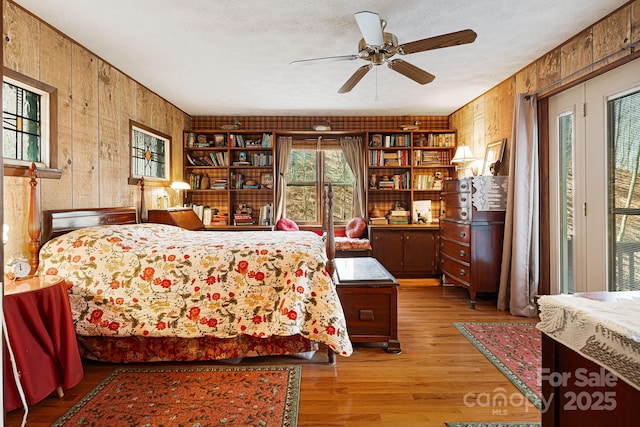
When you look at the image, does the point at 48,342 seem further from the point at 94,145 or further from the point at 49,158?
the point at 94,145

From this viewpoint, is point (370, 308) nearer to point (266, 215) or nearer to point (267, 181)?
point (266, 215)

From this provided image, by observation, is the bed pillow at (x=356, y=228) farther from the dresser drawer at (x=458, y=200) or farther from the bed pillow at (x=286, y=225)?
the dresser drawer at (x=458, y=200)

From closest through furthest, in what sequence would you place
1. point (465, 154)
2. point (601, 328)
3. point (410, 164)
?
point (601, 328) → point (465, 154) → point (410, 164)

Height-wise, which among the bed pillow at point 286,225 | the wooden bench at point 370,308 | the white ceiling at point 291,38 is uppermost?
the white ceiling at point 291,38

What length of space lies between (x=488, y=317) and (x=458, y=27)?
266 cm

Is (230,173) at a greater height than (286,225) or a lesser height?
greater

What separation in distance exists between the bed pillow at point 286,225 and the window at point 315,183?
0.45m

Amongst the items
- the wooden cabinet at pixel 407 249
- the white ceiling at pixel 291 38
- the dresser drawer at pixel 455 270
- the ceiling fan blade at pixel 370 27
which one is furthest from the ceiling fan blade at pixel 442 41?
the wooden cabinet at pixel 407 249

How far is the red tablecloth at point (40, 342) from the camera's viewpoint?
1902 mm

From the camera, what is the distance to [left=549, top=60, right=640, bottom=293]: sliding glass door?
8.60 feet

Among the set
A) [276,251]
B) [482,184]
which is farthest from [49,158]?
[482,184]

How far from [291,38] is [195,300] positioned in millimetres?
2214

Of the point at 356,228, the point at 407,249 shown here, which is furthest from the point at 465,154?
the point at 356,228

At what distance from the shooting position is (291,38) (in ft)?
9.89
